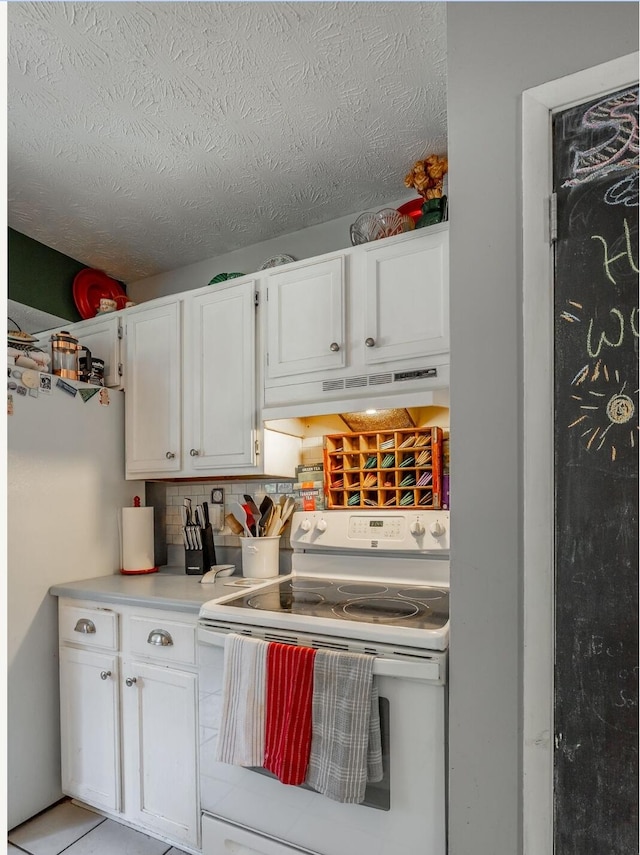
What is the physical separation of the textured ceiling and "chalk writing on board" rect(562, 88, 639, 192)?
71cm

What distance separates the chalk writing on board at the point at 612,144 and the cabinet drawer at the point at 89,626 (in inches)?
83.6

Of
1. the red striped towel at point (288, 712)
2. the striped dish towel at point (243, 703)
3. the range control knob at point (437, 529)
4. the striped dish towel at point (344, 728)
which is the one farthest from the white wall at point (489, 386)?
the range control knob at point (437, 529)

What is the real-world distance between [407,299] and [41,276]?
196 centimetres

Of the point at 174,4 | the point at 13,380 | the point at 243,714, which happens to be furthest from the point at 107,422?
the point at 174,4

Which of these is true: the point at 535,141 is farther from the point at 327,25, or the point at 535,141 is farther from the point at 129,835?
the point at 129,835

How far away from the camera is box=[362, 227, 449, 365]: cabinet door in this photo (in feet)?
6.32

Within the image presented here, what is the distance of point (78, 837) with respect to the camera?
204 cm

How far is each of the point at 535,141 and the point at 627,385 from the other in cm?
56

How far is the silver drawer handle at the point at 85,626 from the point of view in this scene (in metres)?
2.18

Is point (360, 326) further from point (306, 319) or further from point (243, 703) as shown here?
point (243, 703)

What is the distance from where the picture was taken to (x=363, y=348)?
2072mm

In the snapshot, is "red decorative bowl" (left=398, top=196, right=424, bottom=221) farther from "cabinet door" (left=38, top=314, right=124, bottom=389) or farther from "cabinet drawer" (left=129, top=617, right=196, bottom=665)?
"cabinet drawer" (left=129, top=617, right=196, bottom=665)

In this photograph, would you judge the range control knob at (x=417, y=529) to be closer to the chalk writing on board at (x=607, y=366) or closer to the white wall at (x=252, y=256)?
the chalk writing on board at (x=607, y=366)

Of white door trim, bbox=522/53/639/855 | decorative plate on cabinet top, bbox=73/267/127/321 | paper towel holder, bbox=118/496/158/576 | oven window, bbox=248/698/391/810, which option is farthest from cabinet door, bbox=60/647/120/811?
decorative plate on cabinet top, bbox=73/267/127/321
